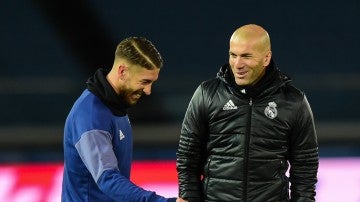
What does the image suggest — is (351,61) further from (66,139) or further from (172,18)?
(66,139)

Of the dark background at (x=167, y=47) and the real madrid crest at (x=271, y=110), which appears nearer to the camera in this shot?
the real madrid crest at (x=271, y=110)

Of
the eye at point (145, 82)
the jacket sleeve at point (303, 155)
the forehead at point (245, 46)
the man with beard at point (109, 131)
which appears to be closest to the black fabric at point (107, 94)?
the man with beard at point (109, 131)

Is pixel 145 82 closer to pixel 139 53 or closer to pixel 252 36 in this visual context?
pixel 139 53

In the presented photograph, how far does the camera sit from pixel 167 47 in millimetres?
8727

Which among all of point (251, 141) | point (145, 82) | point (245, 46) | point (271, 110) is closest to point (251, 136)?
point (251, 141)

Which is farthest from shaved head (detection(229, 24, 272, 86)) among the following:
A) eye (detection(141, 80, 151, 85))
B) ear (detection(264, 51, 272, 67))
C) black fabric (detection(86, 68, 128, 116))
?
black fabric (detection(86, 68, 128, 116))

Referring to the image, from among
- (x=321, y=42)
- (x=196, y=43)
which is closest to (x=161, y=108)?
(x=196, y=43)

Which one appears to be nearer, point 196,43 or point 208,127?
point 208,127

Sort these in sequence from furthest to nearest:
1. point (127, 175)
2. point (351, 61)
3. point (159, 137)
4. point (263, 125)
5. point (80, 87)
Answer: point (351, 61), point (80, 87), point (159, 137), point (127, 175), point (263, 125)

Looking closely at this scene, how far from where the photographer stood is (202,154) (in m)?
3.19

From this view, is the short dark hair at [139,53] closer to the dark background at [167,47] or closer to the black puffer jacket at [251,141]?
the black puffer jacket at [251,141]

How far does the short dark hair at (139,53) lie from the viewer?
3.12 meters

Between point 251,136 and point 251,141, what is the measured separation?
20 millimetres

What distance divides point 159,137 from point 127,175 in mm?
3703
